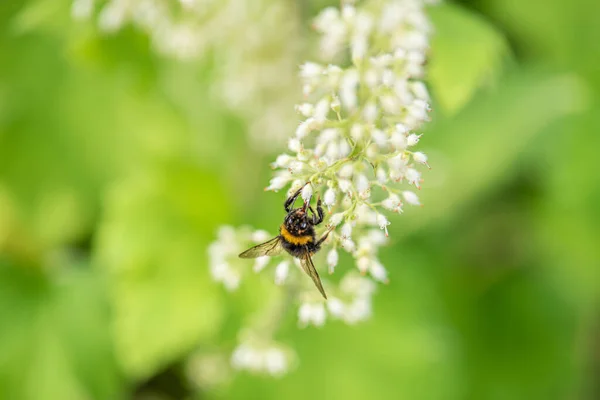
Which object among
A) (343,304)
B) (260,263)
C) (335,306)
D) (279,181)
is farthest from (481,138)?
(279,181)

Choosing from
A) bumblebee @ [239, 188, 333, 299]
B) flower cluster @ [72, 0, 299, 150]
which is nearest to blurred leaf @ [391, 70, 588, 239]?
flower cluster @ [72, 0, 299, 150]

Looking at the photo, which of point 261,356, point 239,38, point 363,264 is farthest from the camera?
point 239,38

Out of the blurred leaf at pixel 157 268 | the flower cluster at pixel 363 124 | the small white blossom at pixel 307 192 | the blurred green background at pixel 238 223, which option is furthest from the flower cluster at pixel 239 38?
the small white blossom at pixel 307 192

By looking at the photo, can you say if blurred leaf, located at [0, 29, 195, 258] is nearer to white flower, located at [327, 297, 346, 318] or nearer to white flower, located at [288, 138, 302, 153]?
white flower, located at [327, 297, 346, 318]

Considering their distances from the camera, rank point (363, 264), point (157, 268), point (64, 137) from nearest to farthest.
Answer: point (363, 264) → point (157, 268) → point (64, 137)

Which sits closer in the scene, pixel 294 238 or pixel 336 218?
pixel 336 218

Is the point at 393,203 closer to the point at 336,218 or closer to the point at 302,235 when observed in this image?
the point at 336,218
